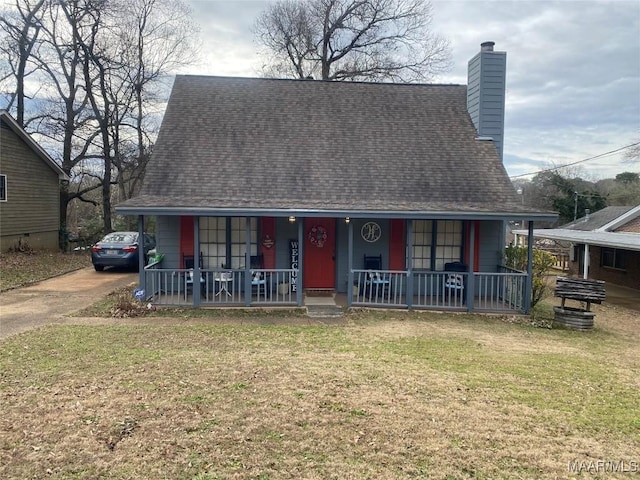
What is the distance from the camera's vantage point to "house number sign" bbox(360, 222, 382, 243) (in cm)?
1170

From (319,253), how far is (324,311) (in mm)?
2333

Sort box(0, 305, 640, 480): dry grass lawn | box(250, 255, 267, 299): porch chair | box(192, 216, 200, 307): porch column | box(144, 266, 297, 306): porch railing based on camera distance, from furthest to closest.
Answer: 1. box(250, 255, 267, 299): porch chair
2. box(144, 266, 297, 306): porch railing
3. box(192, 216, 200, 307): porch column
4. box(0, 305, 640, 480): dry grass lawn

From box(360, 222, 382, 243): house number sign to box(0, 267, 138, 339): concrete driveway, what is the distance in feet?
23.1

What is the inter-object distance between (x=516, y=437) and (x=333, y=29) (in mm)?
28327

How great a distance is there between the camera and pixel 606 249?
18.9 m

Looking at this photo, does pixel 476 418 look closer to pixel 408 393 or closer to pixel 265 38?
pixel 408 393

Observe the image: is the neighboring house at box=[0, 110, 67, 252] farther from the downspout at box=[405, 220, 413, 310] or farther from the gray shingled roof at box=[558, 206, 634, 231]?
the gray shingled roof at box=[558, 206, 634, 231]

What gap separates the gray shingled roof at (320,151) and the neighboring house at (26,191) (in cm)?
886

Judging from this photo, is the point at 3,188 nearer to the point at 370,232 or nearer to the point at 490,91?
the point at 370,232

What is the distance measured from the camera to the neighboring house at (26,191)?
1714 cm

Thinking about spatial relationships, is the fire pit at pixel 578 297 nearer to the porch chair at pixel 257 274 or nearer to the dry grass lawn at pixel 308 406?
the dry grass lawn at pixel 308 406

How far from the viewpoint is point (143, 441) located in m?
4.03

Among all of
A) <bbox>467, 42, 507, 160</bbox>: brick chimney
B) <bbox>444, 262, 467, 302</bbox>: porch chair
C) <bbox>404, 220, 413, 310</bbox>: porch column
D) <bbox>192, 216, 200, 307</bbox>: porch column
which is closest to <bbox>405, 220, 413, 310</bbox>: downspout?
<bbox>404, 220, 413, 310</bbox>: porch column

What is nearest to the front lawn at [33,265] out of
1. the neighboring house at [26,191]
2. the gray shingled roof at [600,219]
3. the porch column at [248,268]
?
the neighboring house at [26,191]
